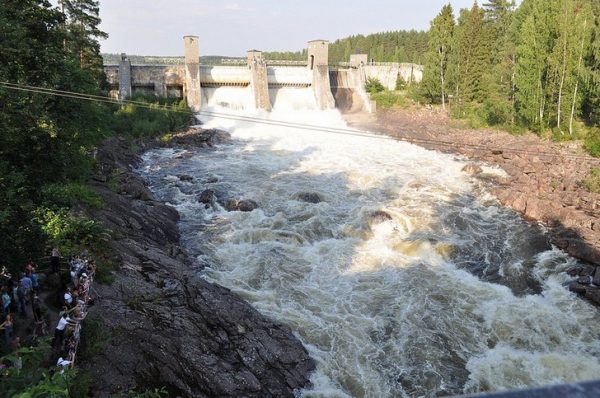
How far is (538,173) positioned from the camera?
2714cm

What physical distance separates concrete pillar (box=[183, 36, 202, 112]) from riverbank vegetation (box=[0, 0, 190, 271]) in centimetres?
2506

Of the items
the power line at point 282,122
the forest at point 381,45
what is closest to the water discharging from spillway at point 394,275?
the power line at point 282,122

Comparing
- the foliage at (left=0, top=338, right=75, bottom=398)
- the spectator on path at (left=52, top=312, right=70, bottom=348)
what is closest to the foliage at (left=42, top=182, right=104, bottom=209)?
the spectator on path at (left=52, top=312, right=70, bottom=348)

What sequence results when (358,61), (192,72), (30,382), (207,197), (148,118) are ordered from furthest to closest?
(358,61), (192,72), (148,118), (207,197), (30,382)

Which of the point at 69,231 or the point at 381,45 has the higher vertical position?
the point at 381,45

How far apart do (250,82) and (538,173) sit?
93.2 ft

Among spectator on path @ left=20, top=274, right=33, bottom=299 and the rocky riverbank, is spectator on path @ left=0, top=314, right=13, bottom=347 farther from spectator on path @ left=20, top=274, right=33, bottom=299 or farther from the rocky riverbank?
the rocky riverbank

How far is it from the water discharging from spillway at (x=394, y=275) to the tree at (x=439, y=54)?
22330 millimetres

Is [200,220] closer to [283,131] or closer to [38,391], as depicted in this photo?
[38,391]

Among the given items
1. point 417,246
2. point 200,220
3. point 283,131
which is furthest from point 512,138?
point 200,220

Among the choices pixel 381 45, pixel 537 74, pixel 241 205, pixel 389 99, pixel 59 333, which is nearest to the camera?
pixel 59 333

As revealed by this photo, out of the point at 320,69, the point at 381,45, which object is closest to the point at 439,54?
the point at 320,69

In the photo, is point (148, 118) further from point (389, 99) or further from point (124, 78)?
point (389, 99)

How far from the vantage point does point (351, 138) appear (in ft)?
127
